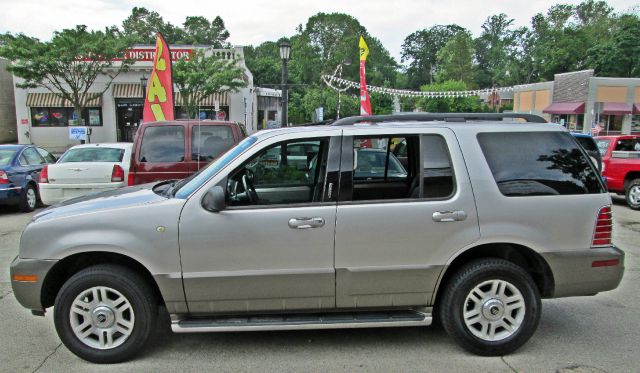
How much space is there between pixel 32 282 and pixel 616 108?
4074cm

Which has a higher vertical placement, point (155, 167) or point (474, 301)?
point (155, 167)

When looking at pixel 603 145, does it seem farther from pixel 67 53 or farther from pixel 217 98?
pixel 67 53

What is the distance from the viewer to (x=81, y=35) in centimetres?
2323

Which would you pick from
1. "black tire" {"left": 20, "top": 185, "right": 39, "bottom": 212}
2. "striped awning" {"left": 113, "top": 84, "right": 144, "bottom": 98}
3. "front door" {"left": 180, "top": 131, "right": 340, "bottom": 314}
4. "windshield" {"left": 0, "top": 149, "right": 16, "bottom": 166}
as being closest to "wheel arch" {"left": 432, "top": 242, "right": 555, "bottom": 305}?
"front door" {"left": 180, "top": 131, "right": 340, "bottom": 314}

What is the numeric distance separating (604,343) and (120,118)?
2988 centimetres

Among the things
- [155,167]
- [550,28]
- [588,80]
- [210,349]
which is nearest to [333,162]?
[210,349]

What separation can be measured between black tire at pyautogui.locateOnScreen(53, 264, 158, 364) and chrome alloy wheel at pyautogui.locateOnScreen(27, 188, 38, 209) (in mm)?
8411

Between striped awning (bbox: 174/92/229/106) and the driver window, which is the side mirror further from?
striped awning (bbox: 174/92/229/106)

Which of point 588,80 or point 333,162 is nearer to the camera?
point 333,162

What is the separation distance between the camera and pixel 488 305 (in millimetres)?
3756

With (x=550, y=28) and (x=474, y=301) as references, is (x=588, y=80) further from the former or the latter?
(x=550, y=28)

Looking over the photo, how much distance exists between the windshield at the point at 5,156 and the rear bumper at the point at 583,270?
11.0 m

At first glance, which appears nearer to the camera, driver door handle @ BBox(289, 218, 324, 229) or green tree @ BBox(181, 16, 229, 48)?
driver door handle @ BBox(289, 218, 324, 229)

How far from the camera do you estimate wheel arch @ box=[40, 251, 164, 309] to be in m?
3.70
